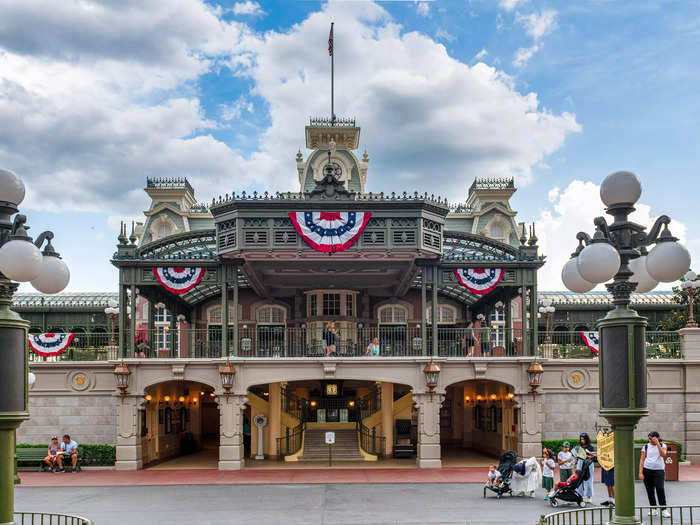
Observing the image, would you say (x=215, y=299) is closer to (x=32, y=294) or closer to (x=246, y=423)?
(x=246, y=423)

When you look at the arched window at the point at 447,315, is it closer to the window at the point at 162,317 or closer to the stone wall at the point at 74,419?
the window at the point at 162,317

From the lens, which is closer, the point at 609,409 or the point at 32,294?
the point at 609,409

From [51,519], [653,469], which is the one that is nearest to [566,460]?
[653,469]

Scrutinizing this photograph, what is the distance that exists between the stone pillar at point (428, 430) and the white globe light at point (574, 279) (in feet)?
57.8

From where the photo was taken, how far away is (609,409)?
8242mm

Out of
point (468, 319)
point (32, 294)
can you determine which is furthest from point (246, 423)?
point (32, 294)

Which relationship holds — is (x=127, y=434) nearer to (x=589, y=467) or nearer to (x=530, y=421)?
(x=530, y=421)

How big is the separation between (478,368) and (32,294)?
1212 inches

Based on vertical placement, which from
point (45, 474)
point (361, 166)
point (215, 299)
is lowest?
point (45, 474)

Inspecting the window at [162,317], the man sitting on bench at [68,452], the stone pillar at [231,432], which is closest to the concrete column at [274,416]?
the stone pillar at [231,432]

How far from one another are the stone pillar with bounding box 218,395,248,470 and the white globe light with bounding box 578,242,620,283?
20.2m

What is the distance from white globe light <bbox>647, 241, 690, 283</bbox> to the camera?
8406mm

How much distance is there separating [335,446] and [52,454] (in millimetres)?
10595

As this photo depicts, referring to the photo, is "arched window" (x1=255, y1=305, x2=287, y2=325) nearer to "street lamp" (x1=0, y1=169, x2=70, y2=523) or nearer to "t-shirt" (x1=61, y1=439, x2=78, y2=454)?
"t-shirt" (x1=61, y1=439, x2=78, y2=454)
